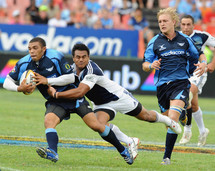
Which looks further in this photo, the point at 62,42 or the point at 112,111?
the point at 62,42

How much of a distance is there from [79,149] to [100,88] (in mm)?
1431

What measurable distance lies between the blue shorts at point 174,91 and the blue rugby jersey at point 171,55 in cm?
7

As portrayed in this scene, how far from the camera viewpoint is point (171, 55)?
834 centimetres

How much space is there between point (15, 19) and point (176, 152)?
14837mm

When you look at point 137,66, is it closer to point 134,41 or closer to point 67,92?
point 134,41

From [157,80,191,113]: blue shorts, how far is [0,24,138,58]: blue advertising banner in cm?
1298

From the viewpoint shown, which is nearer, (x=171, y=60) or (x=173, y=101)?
(x=173, y=101)

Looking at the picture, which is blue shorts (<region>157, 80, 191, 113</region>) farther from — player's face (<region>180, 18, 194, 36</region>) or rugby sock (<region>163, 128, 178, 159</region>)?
player's face (<region>180, 18, 194, 36</region>)

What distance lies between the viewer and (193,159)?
8.41 m

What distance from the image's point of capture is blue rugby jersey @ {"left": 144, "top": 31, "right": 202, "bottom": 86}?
27.3ft

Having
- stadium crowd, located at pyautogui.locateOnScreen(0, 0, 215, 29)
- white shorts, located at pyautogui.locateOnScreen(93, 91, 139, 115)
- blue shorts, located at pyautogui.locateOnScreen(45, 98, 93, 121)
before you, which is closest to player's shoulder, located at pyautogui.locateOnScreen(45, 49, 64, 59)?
blue shorts, located at pyautogui.locateOnScreen(45, 98, 93, 121)

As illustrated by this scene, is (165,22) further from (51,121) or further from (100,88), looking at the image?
(51,121)

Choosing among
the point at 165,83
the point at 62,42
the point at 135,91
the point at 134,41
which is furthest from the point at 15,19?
the point at 165,83

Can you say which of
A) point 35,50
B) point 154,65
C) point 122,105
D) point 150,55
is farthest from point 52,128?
point 150,55
